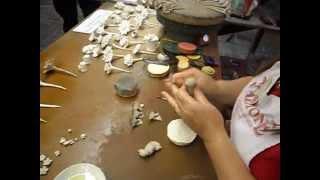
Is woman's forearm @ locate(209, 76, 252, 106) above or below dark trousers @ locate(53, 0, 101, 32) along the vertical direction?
above

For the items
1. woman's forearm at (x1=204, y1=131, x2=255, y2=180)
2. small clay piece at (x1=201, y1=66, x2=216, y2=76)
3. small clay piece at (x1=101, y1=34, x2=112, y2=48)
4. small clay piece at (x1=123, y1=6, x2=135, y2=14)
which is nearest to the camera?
woman's forearm at (x1=204, y1=131, x2=255, y2=180)

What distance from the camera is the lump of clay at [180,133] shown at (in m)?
1.01

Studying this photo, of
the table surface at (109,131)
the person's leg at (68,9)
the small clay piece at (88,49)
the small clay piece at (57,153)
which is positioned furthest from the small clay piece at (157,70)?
the person's leg at (68,9)

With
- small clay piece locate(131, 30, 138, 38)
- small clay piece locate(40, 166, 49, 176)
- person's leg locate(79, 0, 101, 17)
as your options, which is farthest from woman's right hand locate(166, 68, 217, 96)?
person's leg locate(79, 0, 101, 17)

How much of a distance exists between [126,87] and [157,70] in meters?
0.18

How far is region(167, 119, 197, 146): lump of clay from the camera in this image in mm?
1006

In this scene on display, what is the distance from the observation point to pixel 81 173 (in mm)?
870

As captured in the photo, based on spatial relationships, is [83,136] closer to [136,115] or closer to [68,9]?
[136,115]

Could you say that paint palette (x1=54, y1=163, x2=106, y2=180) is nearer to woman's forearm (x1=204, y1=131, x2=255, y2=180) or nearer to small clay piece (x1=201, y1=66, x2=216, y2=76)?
woman's forearm (x1=204, y1=131, x2=255, y2=180)

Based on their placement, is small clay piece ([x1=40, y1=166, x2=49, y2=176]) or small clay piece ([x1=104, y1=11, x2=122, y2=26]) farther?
small clay piece ([x1=104, y1=11, x2=122, y2=26])

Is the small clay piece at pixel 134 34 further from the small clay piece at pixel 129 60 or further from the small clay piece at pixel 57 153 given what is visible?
the small clay piece at pixel 57 153

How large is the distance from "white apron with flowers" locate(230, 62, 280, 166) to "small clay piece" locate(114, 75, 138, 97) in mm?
→ 343
